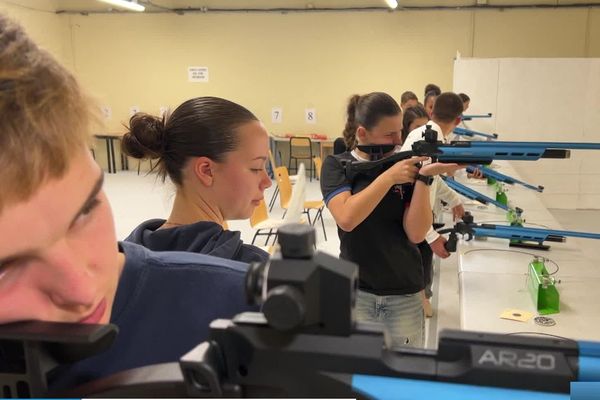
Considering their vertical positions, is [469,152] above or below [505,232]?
above

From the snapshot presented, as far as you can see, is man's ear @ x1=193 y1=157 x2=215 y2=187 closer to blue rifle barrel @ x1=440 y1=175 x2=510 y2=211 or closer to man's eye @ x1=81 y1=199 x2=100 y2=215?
man's eye @ x1=81 y1=199 x2=100 y2=215

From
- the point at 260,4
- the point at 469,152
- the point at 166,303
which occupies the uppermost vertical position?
the point at 260,4

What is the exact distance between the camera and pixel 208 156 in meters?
1.12

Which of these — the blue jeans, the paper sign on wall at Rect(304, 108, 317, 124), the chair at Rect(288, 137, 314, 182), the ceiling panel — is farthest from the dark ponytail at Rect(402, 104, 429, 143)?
the paper sign on wall at Rect(304, 108, 317, 124)

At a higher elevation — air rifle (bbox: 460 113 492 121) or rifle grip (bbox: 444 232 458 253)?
air rifle (bbox: 460 113 492 121)

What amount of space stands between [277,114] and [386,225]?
7.17 metres

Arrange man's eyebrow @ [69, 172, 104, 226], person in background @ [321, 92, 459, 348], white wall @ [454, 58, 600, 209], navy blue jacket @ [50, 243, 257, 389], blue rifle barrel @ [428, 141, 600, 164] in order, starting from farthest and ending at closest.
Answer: white wall @ [454, 58, 600, 209], person in background @ [321, 92, 459, 348], blue rifle barrel @ [428, 141, 600, 164], navy blue jacket @ [50, 243, 257, 389], man's eyebrow @ [69, 172, 104, 226]

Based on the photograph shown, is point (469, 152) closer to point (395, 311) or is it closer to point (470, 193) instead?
point (395, 311)

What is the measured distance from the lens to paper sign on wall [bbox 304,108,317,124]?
880 cm

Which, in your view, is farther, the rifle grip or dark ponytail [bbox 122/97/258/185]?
the rifle grip

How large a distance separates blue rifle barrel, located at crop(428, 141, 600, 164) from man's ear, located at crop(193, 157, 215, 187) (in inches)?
34.4

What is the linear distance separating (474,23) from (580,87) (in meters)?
2.15

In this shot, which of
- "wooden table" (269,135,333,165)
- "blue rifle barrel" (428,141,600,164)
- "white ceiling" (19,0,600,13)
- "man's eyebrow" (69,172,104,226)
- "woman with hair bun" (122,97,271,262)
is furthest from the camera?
"wooden table" (269,135,333,165)

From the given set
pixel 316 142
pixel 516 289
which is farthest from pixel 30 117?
pixel 316 142
